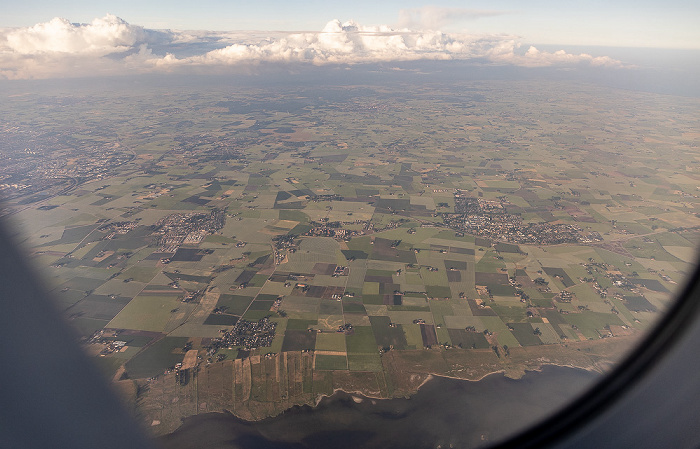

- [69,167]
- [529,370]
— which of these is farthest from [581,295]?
[69,167]

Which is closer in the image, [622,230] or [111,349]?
[111,349]

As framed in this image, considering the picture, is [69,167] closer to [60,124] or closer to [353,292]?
[60,124]

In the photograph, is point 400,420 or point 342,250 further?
point 342,250

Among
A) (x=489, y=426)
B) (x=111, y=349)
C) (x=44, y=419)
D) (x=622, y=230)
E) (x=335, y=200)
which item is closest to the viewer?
(x=44, y=419)

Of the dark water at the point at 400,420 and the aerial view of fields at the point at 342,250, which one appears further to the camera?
the aerial view of fields at the point at 342,250

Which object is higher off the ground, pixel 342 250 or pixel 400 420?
pixel 400 420
